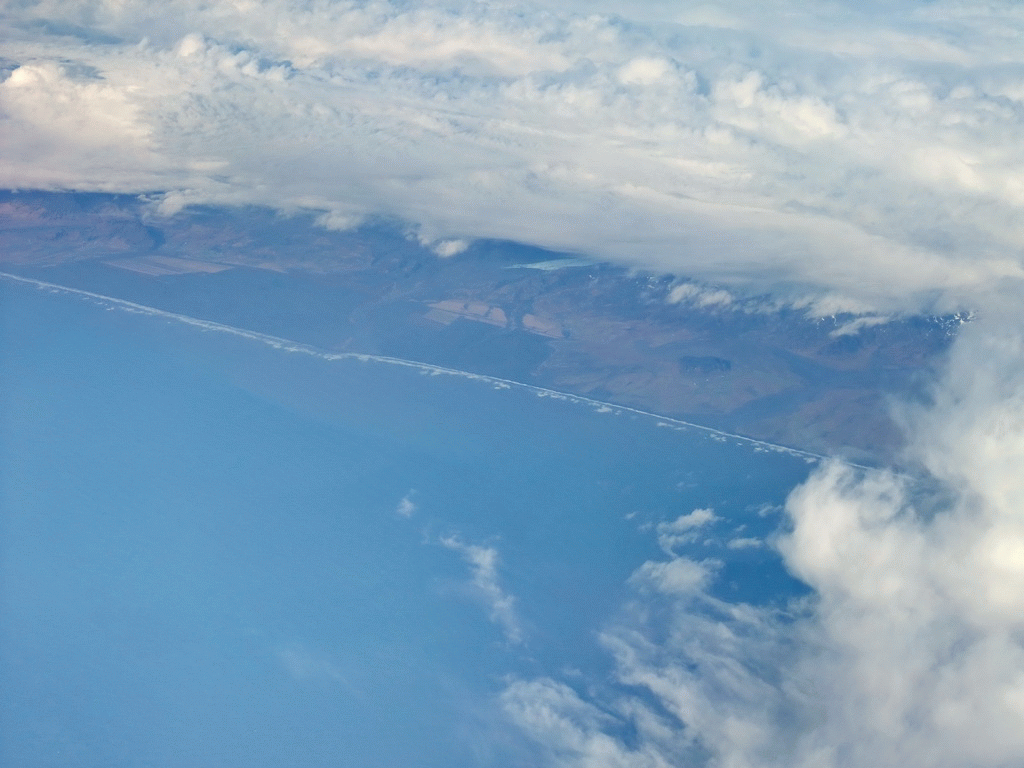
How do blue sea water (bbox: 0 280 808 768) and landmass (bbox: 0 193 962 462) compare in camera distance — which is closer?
blue sea water (bbox: 0 280 808 768)

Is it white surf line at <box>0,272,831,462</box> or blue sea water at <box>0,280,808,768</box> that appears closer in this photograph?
blue sea water at <box>0,280,808,768</box>

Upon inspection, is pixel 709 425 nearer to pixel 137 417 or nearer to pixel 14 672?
pixel 137 417

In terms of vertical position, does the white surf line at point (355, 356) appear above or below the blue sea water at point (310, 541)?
above

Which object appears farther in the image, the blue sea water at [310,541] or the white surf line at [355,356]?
the white surf line at [355,356]

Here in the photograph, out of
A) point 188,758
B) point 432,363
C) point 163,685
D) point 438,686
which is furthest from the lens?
point 432,363

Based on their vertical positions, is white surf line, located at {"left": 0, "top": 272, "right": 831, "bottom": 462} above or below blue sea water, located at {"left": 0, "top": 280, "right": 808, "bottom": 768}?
above

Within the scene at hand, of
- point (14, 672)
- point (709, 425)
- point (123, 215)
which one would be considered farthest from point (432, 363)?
point (14, 672)

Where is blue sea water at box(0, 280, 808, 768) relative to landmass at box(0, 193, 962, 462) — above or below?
below

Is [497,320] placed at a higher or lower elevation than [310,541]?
higher
